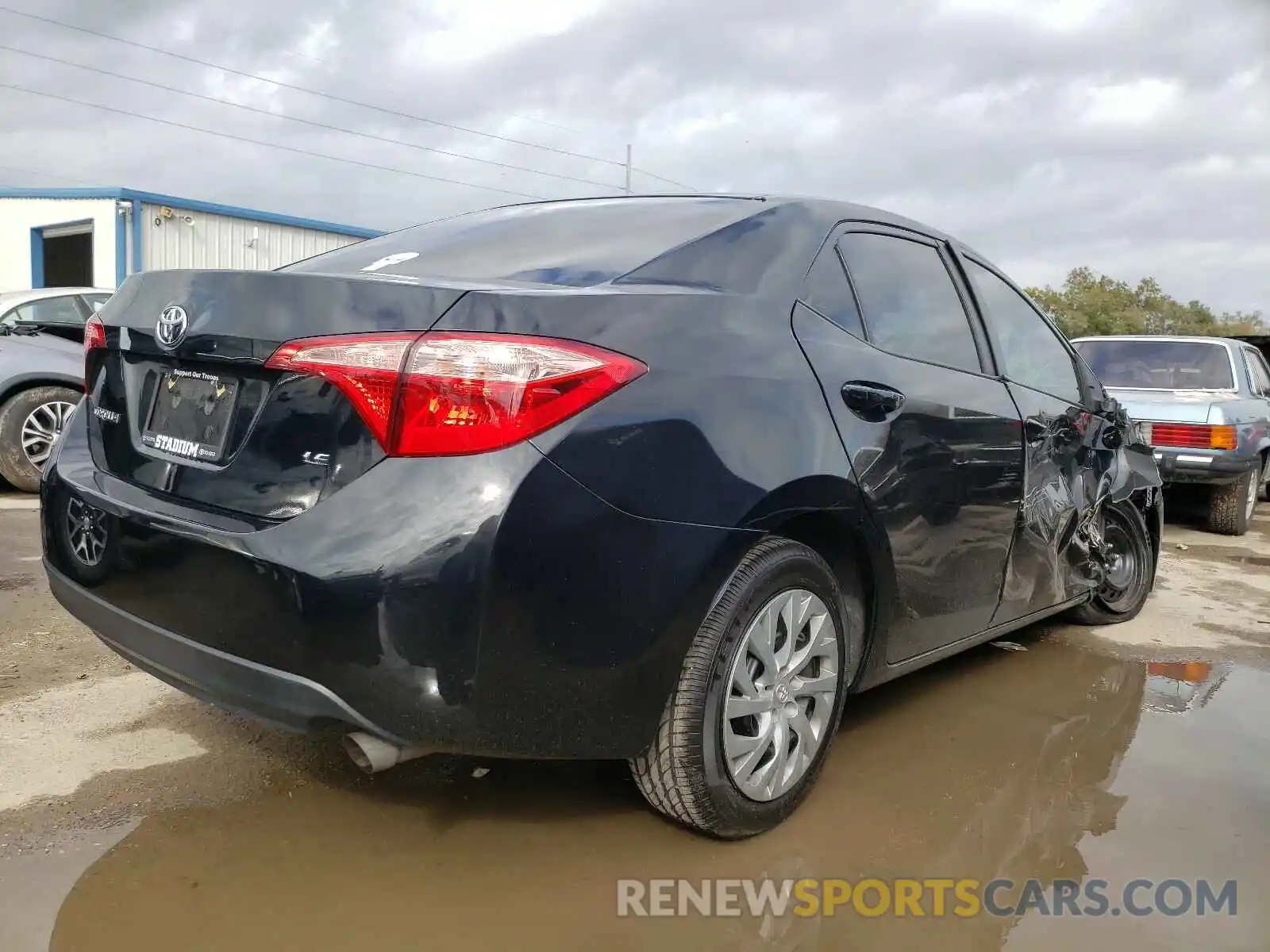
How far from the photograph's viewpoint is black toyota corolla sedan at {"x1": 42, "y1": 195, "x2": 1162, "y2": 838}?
6.28 feet

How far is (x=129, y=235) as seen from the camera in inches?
709

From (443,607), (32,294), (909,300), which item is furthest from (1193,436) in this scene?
(32,294)

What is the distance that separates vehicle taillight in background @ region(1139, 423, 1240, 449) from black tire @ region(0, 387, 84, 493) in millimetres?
7628

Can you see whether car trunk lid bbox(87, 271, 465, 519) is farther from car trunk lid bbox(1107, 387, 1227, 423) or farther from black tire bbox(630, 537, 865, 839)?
car trunk lid bbox(1107, 387, 1227, 423)

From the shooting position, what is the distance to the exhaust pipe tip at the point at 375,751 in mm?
1982

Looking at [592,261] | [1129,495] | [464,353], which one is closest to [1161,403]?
[1129,495]

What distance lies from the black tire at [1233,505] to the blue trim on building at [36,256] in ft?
69.7

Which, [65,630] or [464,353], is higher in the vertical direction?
[464,353]

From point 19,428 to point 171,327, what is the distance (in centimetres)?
540

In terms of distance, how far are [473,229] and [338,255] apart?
40cm

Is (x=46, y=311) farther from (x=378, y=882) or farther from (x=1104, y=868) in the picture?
(x=1104, y=868)

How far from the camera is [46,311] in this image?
302 inches

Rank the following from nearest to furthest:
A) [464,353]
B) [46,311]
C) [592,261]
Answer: [464,353] < [592,261] < [46,311]
